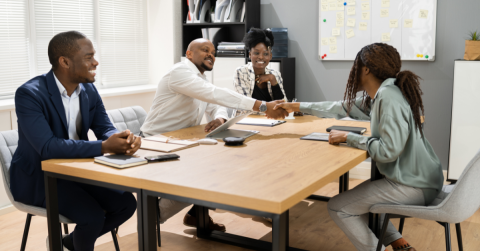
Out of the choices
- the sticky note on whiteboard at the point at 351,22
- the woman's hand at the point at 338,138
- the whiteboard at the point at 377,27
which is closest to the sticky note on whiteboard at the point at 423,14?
the whiteboard at the point at 377,27

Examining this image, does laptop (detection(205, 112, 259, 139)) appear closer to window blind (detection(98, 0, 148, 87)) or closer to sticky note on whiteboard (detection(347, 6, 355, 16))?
sticky note on whiteboard (detection(347, 6, 355, 16))

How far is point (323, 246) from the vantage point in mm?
2826

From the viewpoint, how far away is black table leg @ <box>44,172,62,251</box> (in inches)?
77.7

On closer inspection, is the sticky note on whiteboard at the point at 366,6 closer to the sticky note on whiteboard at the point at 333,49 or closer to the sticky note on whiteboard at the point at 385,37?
the sticky note on whiteboard at the point at 385,37

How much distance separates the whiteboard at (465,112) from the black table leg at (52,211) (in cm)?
313

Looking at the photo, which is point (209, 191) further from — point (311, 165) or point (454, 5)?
point (454, 5)

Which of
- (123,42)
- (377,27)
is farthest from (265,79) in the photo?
(123,42)

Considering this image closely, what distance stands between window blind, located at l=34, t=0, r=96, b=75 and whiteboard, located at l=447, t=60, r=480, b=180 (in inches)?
134

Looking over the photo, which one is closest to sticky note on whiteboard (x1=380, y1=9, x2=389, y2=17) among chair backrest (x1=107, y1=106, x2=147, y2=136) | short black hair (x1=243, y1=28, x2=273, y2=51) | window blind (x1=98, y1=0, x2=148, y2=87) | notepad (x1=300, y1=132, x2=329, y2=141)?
short black hair (x1=243, y1=28, x2=273, y2=51)

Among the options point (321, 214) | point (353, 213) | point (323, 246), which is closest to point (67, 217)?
point (353, 213)

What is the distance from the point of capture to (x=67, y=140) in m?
2.01

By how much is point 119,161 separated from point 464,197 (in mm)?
1452

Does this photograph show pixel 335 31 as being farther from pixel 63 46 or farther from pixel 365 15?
pixel 63 46

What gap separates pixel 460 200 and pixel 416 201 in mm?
224
